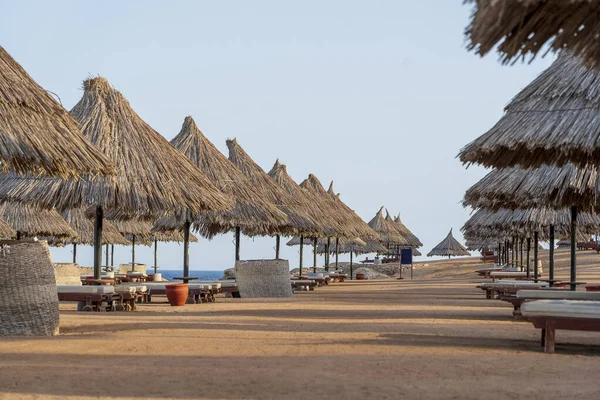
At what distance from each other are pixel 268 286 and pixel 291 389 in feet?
42.3

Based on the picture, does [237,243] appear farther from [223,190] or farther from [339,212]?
[339,212]

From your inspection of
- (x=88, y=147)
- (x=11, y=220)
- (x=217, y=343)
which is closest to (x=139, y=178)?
(x=88, y=147)

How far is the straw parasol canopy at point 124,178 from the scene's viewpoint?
1301 cm

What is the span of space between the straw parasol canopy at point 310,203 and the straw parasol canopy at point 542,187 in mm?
11668

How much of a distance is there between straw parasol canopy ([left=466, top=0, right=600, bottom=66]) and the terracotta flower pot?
1160 centimetres

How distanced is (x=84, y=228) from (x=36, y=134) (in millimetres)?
20409

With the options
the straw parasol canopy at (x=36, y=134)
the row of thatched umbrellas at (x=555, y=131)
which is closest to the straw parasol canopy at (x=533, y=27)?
the row of thatched umbrellas at (x=555, y=131)

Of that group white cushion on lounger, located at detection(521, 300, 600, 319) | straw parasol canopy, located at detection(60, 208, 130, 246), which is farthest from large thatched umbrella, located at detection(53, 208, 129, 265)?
white cushion on lounger, located at detection(521, 300, 600, 319)

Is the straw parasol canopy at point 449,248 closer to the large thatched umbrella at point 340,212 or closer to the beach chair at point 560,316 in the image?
the large thatched umbrella at point 340,212

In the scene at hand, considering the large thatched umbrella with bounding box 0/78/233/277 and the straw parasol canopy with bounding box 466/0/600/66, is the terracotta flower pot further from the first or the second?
the straw parasol canopy with bounding box 466/0/600/66

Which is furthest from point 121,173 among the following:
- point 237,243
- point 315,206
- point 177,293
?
point 315,206

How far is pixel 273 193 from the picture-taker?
21281 millimetres

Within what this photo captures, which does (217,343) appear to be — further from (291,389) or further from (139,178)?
(139,178)

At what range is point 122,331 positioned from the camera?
982 centimetres
